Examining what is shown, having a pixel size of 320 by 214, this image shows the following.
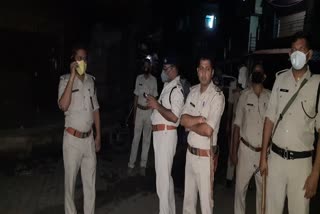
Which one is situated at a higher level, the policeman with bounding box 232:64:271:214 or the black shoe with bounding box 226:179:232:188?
the policeman with bounding box 232:64:271:214

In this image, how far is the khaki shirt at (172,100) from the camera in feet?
14.5

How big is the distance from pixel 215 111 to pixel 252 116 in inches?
35.0

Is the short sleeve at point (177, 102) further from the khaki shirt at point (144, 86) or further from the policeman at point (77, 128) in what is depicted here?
the khaki shirt at point (144, 86)

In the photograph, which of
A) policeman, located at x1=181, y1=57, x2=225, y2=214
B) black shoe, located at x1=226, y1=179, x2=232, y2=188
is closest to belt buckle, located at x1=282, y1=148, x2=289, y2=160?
policeman, located at x1=181, y1=57, x2=225, y2=214

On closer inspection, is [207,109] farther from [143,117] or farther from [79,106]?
[143,117]

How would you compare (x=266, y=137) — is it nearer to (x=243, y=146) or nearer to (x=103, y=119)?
(x=243, y=146)

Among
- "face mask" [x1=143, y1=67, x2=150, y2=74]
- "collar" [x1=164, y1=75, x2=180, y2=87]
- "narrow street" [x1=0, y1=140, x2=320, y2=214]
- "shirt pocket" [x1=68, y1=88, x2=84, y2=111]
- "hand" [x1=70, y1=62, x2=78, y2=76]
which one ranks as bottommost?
"narrow street" [x1=0, y1=140, x2=320, y2=214]

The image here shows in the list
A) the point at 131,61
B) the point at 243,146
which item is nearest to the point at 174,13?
the point at 131,61

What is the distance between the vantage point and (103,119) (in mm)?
10320

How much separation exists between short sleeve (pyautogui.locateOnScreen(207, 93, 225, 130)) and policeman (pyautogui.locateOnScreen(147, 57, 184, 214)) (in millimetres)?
697

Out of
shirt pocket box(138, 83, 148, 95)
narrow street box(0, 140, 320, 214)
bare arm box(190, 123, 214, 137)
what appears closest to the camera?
bare arm box(190, 123, 214, 137)

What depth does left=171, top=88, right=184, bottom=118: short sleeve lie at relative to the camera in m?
4.41

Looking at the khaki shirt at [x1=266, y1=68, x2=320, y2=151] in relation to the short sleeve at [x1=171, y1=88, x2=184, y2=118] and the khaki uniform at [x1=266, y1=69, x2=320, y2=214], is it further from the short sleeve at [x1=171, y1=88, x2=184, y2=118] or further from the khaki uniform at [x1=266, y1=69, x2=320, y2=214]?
the short sleeve at [x1=171, y1=88, x2=184, y2=118]

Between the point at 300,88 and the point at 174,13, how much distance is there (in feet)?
90.3
